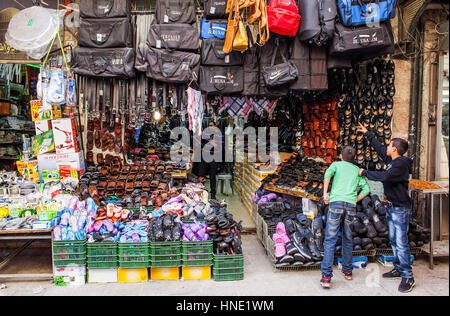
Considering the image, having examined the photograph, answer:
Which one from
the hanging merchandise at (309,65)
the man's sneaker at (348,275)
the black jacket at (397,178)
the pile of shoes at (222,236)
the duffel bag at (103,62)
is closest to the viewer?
the black jacket at (397,178)

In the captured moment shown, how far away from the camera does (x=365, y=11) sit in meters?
4.96

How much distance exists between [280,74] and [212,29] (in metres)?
1.37

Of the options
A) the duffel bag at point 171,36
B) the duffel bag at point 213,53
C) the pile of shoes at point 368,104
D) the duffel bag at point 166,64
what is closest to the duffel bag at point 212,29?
the duffel bag at point 213,53

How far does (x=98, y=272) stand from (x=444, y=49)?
687 cm

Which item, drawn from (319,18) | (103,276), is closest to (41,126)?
(103,276)

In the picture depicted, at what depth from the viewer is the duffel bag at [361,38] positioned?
16.2ft

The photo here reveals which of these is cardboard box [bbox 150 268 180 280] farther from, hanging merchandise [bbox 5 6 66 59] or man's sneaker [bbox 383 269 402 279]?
hanging merchandise [bbox 5 6 66 59]

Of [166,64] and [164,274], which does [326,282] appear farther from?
[166,64]

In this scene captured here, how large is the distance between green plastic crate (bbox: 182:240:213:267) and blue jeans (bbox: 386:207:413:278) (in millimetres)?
2574

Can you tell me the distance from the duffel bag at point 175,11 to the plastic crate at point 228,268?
12.7 ft

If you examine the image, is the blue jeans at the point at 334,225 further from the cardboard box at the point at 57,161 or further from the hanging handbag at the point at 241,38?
the cardboard box at the point at 57,161

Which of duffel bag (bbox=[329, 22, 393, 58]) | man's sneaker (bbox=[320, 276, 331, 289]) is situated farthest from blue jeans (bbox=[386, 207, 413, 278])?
duffel bag (bbox=[329, 22, 393, 58])

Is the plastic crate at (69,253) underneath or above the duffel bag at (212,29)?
underneath

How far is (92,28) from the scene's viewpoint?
5.31 m
